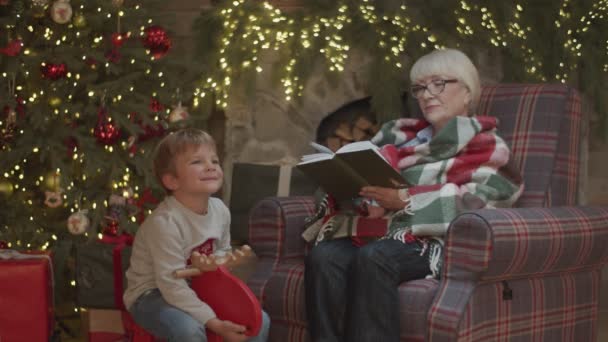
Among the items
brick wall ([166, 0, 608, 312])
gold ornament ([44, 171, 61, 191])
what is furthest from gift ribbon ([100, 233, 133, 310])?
brick wall ([166, 0, 608, 312])

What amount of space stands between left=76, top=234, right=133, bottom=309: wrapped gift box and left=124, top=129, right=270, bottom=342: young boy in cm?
55

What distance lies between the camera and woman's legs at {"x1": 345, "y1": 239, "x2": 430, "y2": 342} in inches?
95.3

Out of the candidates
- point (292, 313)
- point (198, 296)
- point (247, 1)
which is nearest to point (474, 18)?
point (247, 1)

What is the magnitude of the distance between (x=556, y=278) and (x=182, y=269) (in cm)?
109

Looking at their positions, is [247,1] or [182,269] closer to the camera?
[182,269]

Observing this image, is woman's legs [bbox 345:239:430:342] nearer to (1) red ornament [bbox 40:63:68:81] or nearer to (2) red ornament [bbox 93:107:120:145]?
(2) red ornament [bbox 93:107:120:145]

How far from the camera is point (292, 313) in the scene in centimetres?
274

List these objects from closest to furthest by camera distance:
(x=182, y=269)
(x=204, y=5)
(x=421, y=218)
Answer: (x=182, y=269) < (x=421, y=218) < (x=204, y=5)

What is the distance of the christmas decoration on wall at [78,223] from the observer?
340 cm

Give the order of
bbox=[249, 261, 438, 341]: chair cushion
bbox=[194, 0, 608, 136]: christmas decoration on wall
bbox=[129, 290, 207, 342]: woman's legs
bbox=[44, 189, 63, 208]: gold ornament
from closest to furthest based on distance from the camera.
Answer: bbox=[129, 290, 207, 342]: woman's legs, bbox=[249, 261, 438, 341]: chair cushion, bbox=[44, 189, 63, 208]: gold ornament, bbox=[194, 0, 608, 136]: christmas decoration on wall

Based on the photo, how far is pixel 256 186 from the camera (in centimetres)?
411

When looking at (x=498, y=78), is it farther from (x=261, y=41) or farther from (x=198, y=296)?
(x=198, y=296)

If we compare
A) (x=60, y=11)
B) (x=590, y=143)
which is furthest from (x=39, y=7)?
(x=590, y=143)

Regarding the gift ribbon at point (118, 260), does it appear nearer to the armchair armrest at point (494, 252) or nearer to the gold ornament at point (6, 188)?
the gold ornament at point (6, 188)
